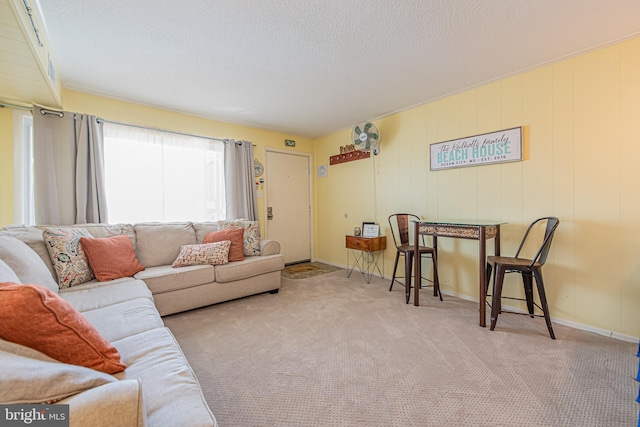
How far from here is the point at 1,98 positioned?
2418 millimetres

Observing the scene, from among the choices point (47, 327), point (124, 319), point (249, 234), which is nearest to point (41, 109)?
point (249, 234)

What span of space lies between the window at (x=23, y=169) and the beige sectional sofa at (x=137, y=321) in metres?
0.44

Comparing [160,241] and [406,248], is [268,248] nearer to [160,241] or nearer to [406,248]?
[160,241]

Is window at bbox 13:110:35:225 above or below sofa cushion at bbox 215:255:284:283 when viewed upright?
above

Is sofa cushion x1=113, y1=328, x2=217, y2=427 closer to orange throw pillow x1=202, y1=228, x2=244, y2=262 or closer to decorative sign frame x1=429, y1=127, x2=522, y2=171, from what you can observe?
orange throw pillow x1=202, y1=228, x2=244, y2=262

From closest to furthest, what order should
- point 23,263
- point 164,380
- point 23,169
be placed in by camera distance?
point 164,380 → point 23,263 → point 23,169

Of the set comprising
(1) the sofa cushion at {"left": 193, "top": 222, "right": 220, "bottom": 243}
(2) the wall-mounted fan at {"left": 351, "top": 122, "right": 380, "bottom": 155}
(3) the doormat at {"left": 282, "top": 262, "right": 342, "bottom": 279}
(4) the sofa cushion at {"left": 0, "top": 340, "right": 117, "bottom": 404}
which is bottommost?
(3) the doormat at {"left": 282, "top": 262, "right": 342, "bottom": 279}

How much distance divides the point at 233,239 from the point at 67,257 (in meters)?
1.40

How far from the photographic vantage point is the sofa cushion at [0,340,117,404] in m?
0.58

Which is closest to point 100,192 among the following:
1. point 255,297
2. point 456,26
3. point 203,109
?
point 203,109

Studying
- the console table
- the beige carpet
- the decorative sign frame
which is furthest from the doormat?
the decorative sign frame

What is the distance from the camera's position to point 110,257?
7.87 feet

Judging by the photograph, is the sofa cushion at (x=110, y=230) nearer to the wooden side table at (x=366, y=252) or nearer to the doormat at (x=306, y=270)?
the doormat at (x=306, y=270)

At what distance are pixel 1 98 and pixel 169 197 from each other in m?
1.62
